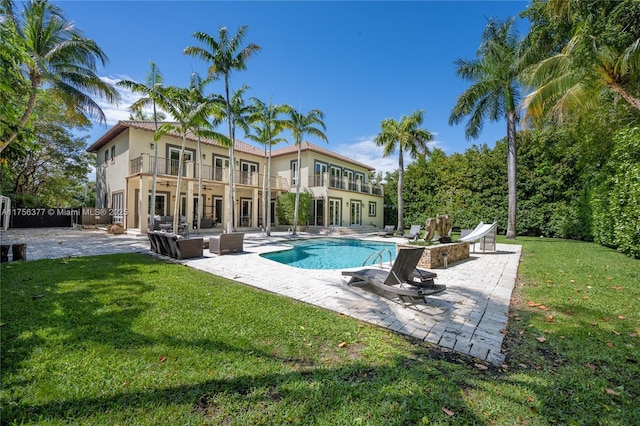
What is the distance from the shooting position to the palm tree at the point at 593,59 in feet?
22.2

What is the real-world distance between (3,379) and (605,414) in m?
5.04

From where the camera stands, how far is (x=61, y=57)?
38.2 feet

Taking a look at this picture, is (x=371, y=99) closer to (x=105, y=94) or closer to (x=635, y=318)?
(x=105, y=94)

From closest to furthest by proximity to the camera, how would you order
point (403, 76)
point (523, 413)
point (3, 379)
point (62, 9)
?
point (523, 413) < point (3, 379) < point (62, 9) < point (403, 76)

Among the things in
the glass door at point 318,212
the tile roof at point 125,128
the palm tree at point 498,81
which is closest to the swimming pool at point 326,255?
the glass door at point 318,212

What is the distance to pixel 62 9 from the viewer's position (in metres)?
11.6

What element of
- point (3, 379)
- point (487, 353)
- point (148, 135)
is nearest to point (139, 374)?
point (3, 379)

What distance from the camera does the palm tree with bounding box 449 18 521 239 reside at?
15.8 meters

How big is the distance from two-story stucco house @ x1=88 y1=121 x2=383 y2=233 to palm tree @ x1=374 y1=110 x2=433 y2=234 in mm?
5620

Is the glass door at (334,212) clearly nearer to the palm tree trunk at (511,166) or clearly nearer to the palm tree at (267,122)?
the palm tree at (267,122)

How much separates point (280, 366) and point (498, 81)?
1967 cm

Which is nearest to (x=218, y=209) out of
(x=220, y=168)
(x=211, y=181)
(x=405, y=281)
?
(x=220, y=168)

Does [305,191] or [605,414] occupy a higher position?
[305,191]

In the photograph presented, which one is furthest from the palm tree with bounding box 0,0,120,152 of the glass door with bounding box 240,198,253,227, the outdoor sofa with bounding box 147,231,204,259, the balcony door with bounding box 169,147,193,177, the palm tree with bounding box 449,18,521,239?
the palm tree with bounding box 449,18,521,239
